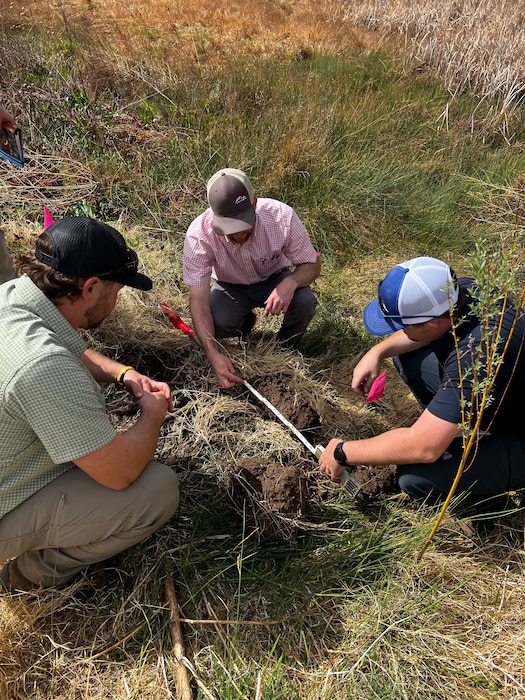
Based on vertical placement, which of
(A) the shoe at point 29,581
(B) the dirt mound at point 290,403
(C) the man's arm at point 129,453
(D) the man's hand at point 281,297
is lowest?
(A) the shoe at point 29,581

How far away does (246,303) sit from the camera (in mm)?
3594

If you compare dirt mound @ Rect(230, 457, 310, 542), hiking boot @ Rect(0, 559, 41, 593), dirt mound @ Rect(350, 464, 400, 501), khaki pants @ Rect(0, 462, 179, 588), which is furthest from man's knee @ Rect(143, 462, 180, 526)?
dirt mound @ Rect(350, 464, 400, 501)

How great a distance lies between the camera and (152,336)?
3.39 meters

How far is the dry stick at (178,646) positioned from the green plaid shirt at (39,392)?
0.76 meters

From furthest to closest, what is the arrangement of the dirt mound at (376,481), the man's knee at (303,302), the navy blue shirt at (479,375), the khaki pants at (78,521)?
the man's knee at (303,302) < the dirt mound at (376,481) < the navy blue shirt at (479,375) < the khaki pants at (78,521)

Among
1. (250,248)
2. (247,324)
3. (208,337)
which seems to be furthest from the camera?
(247,324)

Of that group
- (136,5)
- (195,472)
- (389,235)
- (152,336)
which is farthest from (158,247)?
(136,5)

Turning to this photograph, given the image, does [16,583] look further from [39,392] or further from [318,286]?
[318,286]

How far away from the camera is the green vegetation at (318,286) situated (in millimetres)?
1987

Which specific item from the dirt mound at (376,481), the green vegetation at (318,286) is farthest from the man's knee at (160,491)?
the dirt mound at (376,481)

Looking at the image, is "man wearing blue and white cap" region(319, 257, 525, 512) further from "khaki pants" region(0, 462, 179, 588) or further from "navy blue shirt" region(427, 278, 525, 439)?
"khaki pants" region(0, 462, 179, 588)

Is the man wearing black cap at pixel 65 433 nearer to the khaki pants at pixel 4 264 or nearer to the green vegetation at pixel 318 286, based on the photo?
the green vegetation at pixel 318 286

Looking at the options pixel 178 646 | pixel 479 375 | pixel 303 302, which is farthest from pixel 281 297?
pixel 178 646

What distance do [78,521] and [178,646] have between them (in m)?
0.59
